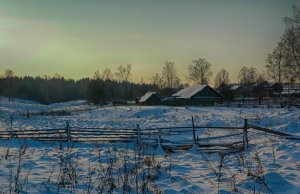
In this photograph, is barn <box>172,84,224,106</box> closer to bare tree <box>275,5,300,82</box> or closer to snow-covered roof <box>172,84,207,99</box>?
snow-covered roof <box>172,84,207,99</box>

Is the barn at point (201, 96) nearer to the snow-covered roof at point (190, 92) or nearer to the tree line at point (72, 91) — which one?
the snow-covered roof at point (190, 92)

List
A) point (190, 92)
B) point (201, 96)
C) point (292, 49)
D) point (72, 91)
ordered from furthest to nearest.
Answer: point (72, 91)
point (190, 92)
point (201, 96)
point (292, 49)

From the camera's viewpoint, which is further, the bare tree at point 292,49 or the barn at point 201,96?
the barn at point 201,96

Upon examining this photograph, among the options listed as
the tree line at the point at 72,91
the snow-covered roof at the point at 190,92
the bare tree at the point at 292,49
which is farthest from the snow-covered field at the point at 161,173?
the tree line at the point at 72,91

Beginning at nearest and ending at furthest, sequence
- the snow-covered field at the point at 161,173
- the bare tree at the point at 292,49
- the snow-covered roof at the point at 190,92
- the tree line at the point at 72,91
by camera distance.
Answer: the snow-covered field at the point at 161,173, the bare tree at the point at 292,49, the snow-covered roof at the point at 190,92, the tree line at the point at 72,91

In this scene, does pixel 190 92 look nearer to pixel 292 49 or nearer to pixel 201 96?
pixel 201 96

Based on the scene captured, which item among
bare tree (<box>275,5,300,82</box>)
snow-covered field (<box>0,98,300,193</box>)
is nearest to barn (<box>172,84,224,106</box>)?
bare tree (<box>275,5,300,82</box>)

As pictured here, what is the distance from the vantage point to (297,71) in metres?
34.8

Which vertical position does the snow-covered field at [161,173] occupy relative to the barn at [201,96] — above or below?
below

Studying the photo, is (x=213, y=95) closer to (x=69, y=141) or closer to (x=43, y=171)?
(x=69, y=141)

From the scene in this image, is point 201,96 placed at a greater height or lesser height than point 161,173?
greater

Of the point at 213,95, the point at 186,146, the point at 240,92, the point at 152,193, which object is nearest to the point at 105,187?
the point at 152,193

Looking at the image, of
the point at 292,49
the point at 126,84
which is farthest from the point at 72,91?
the point at 292,49

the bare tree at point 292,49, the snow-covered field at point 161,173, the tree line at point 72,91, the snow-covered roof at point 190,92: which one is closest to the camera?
the snow-covered field at point 161,173
